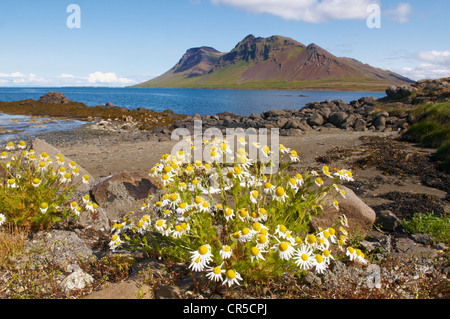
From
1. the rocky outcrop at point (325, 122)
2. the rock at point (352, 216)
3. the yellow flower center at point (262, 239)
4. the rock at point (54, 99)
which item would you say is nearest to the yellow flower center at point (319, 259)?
the yellow flower center at point (262, 239)

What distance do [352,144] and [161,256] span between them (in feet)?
50.1

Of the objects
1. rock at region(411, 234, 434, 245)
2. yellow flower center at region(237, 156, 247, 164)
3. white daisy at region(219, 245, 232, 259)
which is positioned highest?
yellow flower center at region(237, 156, 247, 164)

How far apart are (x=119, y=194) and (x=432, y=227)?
23.2 feet

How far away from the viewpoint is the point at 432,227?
5.54 metres

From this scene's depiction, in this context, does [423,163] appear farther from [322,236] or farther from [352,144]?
[322,236]

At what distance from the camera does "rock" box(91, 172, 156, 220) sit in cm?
669

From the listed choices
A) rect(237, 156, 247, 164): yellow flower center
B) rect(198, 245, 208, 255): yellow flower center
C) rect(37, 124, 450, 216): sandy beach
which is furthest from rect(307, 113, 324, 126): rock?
rect(198, 245, 208, 255): yellow flower center

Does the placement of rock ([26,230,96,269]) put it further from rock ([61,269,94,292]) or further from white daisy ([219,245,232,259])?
white daisy ([219,245,232,259])

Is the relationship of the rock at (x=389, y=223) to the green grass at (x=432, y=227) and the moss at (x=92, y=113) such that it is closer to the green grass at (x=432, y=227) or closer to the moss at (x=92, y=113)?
the green grass at (x=432, y=227)

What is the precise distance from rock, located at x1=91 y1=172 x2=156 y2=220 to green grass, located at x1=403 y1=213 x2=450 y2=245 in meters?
6.31

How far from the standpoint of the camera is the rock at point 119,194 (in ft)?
21.9

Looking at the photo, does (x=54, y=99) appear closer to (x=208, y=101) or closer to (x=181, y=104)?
(x=181, y=104)

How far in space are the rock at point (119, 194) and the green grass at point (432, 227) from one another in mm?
6305
